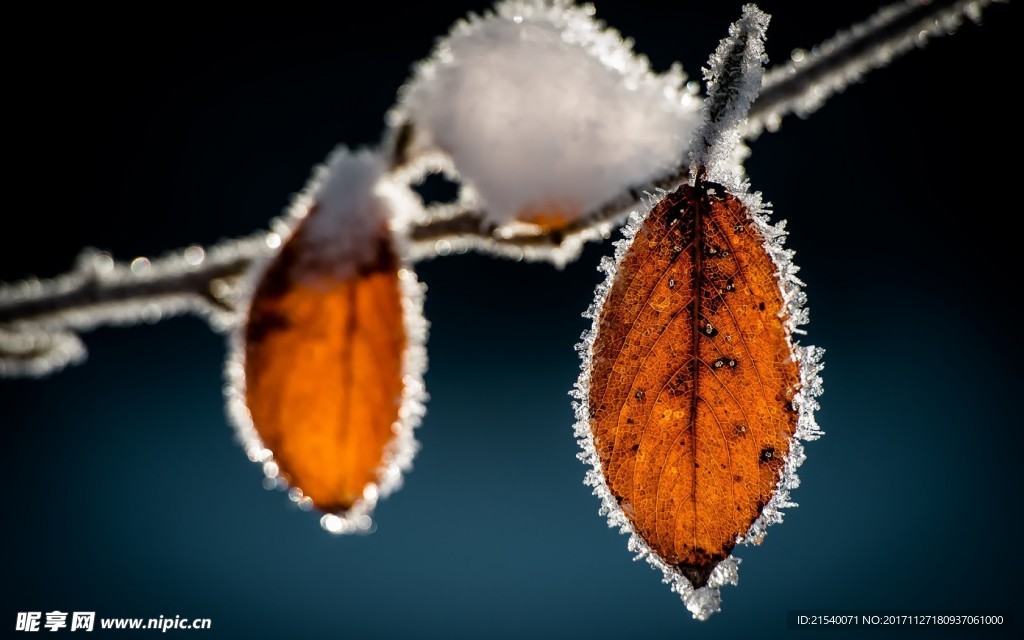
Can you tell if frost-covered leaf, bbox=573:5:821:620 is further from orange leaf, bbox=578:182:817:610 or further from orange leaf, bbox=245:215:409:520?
orange leaf, bbox=245:215:409:520

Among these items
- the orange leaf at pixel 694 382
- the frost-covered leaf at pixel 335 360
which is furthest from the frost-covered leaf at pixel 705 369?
the frost-covered leaf at pixel 335 360

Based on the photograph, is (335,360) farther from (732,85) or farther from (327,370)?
(732,85)

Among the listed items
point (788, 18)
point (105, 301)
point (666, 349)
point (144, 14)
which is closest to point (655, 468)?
point (666, 349)

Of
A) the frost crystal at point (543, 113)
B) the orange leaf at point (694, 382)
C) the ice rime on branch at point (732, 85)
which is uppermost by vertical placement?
the frost crystal at point (543, 113)

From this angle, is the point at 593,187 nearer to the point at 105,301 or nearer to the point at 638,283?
the point at 638,283

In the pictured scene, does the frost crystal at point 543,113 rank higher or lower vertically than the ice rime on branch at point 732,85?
higher

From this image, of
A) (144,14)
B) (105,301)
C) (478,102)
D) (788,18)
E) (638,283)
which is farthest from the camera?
(144,14)

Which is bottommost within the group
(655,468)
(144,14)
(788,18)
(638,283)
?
(655,468)

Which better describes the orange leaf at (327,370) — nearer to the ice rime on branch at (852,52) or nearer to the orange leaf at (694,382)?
the orange leaf at (694,382)
